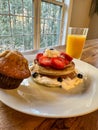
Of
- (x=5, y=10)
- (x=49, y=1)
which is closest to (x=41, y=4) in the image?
(x=49, y=1)

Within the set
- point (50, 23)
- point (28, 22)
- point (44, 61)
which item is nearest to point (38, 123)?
point (44, 61)

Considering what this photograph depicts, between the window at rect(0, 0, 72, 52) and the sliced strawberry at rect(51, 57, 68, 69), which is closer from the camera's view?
the sliced strawberry at rect(51, 57, 68, 69)

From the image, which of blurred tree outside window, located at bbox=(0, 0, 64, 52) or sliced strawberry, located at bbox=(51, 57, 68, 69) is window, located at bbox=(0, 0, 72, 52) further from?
sliced strawberry, located at bbox=(51, 57, 68, 69)

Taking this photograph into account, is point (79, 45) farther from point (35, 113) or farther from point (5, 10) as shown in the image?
point (5, 10)

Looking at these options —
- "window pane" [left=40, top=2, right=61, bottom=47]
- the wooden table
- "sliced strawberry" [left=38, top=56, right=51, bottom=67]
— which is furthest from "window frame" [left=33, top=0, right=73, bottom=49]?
the wooden table

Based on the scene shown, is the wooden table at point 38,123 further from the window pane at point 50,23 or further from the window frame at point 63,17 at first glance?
the window pane at point 50,23
